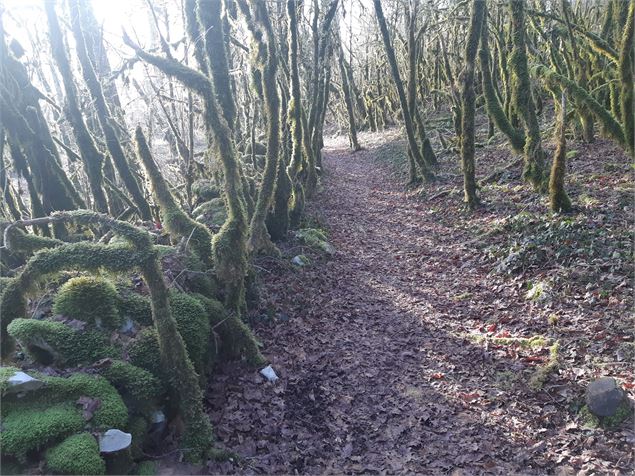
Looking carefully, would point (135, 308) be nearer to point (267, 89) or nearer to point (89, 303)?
point (89, 303)

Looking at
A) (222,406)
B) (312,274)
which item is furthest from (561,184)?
(222,406)

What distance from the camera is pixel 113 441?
4.22 m

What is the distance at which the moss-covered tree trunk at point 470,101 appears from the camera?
11430 millimetres

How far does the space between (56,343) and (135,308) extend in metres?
1.10

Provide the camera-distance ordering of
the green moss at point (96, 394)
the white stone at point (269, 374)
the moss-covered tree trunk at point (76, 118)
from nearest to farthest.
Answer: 1. the green moss at point (96, 394)
2. the white stone at point (269, 374)
3. the moss-covered tree trunk at point (76, 118)

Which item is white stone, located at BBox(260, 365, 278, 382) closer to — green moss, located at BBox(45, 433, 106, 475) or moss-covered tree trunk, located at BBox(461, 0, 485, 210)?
green moss, located at BBox(45, 433, 106, 475)

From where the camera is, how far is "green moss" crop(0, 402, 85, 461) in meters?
3.83

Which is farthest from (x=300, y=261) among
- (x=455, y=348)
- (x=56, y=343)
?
(x=56, y=343)

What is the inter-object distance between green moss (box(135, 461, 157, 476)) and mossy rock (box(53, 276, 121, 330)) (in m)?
1.74

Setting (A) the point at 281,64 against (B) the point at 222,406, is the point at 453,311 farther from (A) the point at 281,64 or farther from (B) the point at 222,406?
(A) the point at 281,64

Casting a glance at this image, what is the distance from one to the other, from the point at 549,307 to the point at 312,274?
16.4ft

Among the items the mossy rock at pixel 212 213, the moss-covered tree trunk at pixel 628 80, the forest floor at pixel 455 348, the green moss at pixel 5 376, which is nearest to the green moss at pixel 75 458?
the green moss at pixel 5 376

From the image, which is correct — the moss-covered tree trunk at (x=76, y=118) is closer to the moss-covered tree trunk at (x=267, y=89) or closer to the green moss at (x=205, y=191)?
the green moss at (x=205, y=191)

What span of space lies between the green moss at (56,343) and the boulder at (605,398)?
5639 mm
